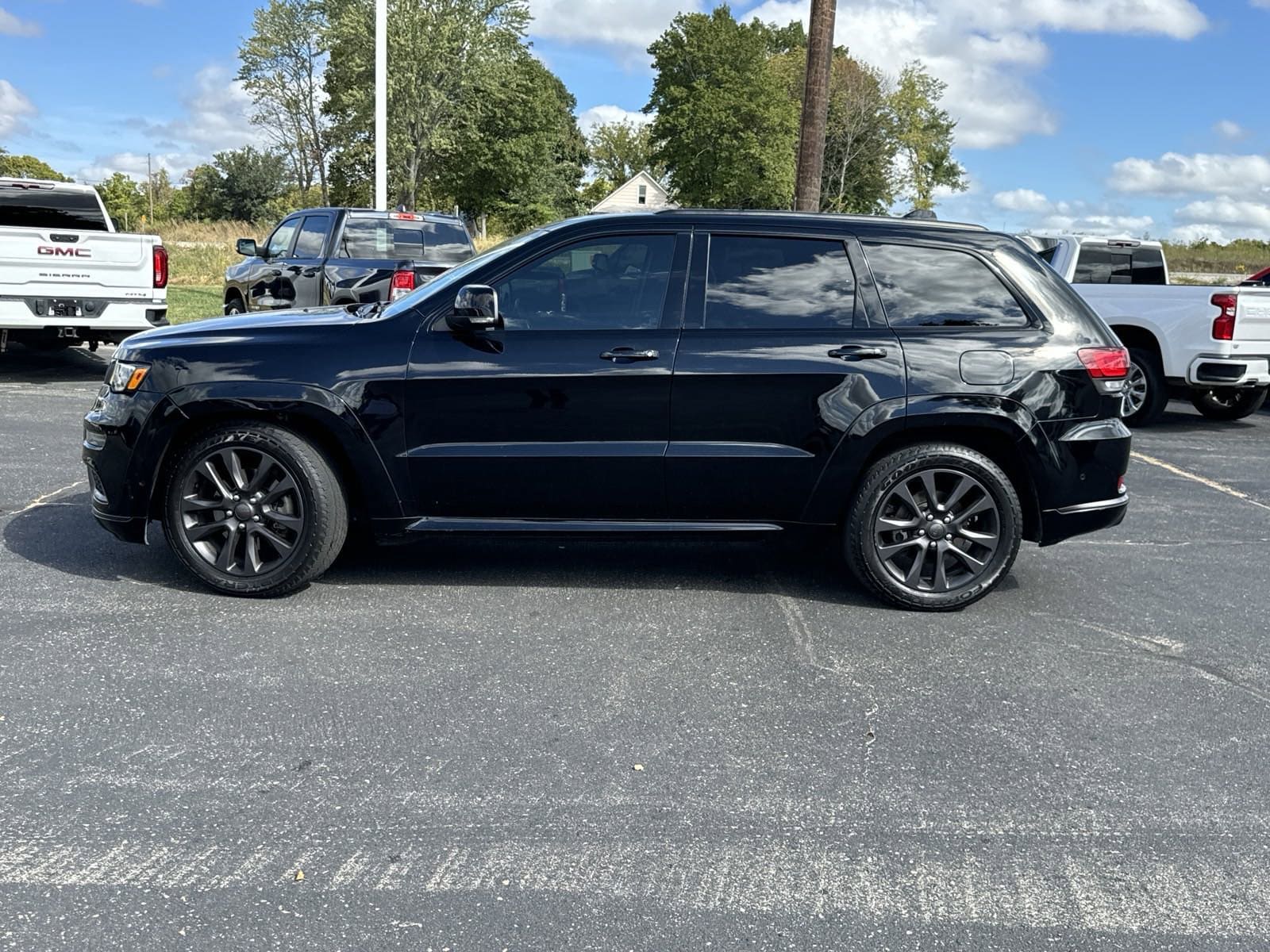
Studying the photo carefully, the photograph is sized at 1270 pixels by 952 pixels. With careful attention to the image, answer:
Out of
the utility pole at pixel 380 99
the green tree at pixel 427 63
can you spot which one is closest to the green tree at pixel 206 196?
the green tree at pixel 427 63

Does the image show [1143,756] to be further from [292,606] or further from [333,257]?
[333,257]

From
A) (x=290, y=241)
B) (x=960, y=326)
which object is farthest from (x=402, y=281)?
(x=960, y=326)

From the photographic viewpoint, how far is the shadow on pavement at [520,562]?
5.56 meters

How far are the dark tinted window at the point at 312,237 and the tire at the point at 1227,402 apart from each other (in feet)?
31.4

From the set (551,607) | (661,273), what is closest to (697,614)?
(551,607)

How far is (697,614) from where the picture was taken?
518 cm

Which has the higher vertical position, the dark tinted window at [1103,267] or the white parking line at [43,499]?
the dark tinted window at [1103,267]

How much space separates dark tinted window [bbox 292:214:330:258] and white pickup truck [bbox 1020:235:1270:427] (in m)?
7.38

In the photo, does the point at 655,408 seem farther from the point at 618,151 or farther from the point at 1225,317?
the point at 618,151

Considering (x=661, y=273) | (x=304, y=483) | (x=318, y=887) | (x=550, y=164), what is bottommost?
(x=318, y=887)

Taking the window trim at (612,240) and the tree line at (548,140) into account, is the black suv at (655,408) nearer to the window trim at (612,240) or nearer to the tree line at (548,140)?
the window trim at (612,240)

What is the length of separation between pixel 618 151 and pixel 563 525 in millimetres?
110352

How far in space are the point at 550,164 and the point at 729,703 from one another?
3087 inches

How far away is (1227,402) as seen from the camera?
Answer: 12586 millimetres
